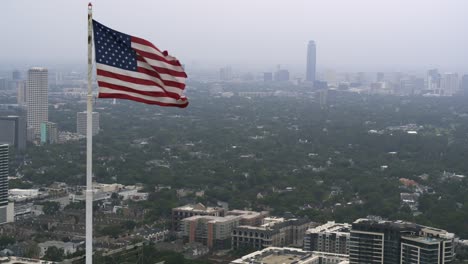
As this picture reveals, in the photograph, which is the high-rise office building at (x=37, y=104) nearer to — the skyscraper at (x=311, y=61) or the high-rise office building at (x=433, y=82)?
the high-rise office building at (x=433, y=82)

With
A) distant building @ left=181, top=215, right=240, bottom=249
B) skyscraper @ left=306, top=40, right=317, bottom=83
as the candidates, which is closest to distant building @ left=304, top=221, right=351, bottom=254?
distant building @ left=181, top=215, right=240, bottom=249

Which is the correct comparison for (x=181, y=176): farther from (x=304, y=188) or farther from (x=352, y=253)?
(x=352, y=253)

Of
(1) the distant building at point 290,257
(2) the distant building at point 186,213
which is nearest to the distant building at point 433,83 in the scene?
(2) the distant building at point 186,213

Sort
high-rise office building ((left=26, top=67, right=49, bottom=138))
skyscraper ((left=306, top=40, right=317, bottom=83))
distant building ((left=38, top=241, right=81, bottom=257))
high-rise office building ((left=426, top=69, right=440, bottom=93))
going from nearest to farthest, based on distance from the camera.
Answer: distant building ((left=38, top=241, right=81, bottom=257)) → high-rise office building ((left=26, top=67, right=49, bottom=138)) → high-rise office building ((left=426, top=69, right=440, bottom=93)) → skyscraper ((left=306, top=40, right=317, bottom=83))

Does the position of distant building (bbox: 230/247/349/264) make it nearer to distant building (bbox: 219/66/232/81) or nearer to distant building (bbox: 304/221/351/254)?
distant building (bbox: 304/221/351/254)

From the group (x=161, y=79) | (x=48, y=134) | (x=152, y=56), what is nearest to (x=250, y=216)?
(x=161, y=79)

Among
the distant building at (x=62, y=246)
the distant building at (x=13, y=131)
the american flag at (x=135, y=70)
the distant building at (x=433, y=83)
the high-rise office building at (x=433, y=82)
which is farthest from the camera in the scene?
the high-rise office building at (x=433, y=82)

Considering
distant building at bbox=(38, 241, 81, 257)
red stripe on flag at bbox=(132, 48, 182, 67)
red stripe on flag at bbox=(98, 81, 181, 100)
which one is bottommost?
distant building at bbox=(38, 241, 81, 257)

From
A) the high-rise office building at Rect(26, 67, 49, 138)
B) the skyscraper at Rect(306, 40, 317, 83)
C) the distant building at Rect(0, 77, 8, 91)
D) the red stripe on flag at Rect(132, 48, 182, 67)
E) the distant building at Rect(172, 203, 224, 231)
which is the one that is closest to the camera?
the red stripe on flag at Rect(132, 48, 182, 67)
